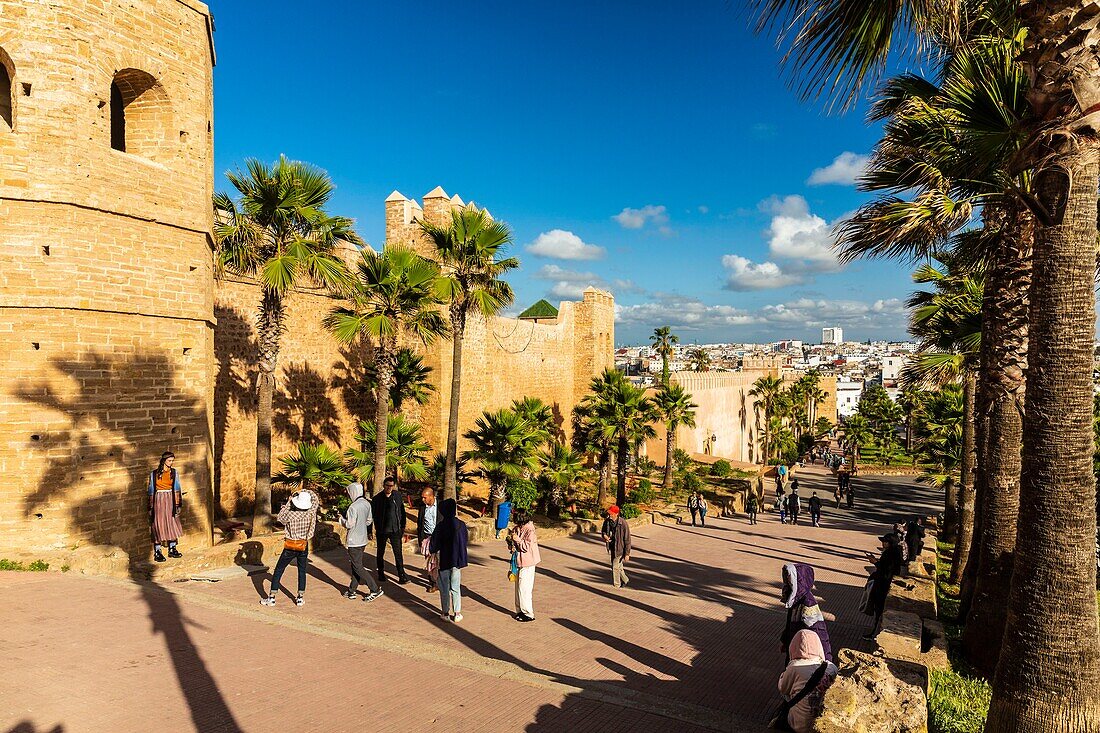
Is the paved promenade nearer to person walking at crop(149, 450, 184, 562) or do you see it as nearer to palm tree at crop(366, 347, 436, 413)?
person walking at crop(149, 450, 184, 562)

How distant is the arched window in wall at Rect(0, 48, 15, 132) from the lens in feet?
29.6

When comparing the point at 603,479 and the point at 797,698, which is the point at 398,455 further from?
the point at 797,698

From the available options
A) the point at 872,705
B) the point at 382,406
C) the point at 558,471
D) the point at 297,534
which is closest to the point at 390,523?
the point at 297,534

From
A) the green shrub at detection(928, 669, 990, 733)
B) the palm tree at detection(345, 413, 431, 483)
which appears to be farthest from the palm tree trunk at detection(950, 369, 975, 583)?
the palm tree at detection(345, 413, 431, 483)

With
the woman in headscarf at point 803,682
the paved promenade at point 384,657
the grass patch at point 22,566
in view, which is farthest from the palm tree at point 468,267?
the woman in headscarf at point 803,682

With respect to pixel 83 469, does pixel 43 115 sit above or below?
above

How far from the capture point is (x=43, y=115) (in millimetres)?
9016

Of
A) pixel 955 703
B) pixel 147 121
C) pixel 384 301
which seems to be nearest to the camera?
pixel 955 703

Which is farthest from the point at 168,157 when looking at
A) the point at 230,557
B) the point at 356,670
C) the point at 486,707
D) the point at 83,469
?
the point at 486,707

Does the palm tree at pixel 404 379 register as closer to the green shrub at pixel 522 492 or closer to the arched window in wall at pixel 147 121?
the green shrub at pixel 522 492

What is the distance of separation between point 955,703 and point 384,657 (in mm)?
5116

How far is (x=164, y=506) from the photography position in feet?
31.1

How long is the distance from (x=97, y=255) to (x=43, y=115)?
197 centimetres

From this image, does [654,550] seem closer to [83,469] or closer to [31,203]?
[83,469]
